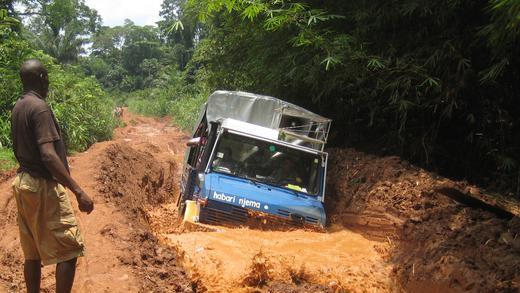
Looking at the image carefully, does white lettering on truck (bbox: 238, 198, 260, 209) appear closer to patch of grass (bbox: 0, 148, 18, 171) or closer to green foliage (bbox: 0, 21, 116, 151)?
patch of grass (bbox: 0, 148, 18, 171)

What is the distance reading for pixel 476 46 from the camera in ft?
24.4

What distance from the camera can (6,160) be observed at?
10.3 meters

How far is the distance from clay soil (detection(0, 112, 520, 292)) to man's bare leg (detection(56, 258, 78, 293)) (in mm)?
804

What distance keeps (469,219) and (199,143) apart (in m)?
5.09

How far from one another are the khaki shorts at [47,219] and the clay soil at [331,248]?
92cm

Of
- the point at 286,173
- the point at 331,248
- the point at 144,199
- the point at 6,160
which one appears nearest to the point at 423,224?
the point at 331,248

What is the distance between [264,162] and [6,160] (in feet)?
18.9

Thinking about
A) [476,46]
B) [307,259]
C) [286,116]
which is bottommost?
[307,259]

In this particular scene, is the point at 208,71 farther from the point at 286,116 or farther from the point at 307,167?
the point at 307,167

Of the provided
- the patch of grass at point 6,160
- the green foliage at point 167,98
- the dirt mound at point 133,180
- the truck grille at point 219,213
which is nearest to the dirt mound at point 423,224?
the truck grille at point 219,213

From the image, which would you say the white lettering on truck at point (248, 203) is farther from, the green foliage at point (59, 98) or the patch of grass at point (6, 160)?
the green foliage at point (59, 98)

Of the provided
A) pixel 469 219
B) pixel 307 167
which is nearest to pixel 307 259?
pixel 469 219

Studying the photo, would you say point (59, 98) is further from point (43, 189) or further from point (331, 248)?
point (43, 189)

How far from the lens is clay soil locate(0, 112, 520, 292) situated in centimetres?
453
